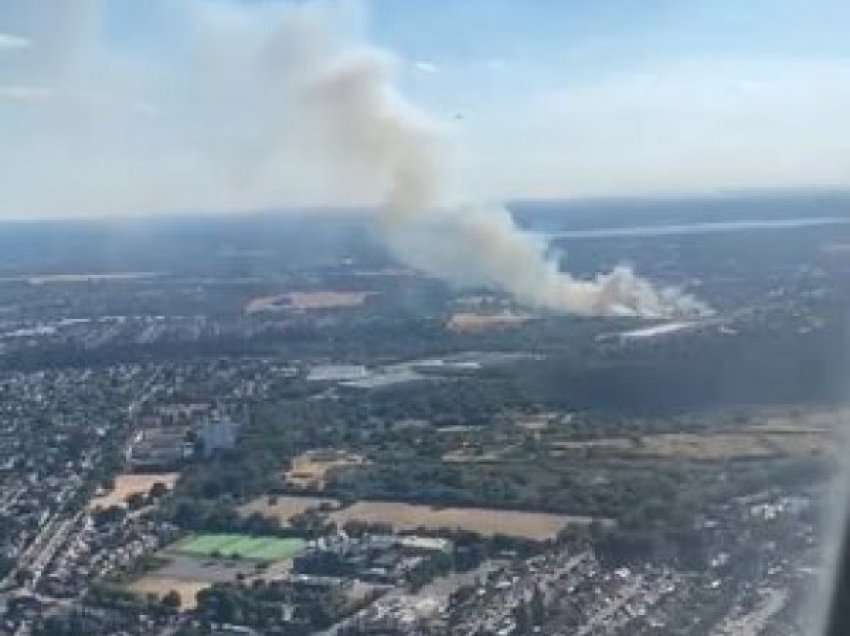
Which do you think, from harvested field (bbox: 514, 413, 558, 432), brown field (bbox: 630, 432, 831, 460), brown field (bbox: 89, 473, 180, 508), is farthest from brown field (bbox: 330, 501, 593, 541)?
harvested field (bbox: 514, 413, 558, 432)

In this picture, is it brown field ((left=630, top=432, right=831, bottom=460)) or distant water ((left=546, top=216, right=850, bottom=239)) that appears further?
distant water ((left=546, top=216, right=850, bottom=239))

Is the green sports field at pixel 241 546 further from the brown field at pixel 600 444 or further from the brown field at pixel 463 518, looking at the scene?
the brown field at pixel 600 444

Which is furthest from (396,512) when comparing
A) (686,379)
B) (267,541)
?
(686,379)

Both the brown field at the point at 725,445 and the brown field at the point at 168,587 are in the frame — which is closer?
the brown field at the point at 168,587

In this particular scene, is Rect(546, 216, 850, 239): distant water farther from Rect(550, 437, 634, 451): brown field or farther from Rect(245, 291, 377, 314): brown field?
Rect(550, 437, 634, 451): brown field

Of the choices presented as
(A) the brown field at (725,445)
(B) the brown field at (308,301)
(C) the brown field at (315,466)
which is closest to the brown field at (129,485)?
(C) the brown field at (315,466)
